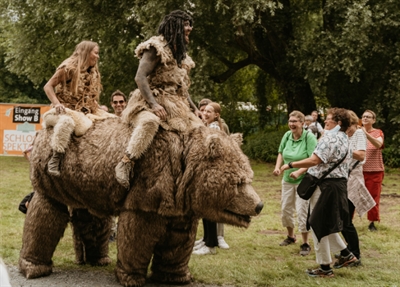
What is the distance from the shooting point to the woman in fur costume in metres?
5.94

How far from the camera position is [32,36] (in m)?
21.2

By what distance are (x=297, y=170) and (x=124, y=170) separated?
3.02m

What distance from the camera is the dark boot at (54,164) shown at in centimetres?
588

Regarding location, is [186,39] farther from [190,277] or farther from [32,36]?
[32,36]

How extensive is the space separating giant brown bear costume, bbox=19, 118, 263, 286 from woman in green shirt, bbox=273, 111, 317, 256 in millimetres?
2352

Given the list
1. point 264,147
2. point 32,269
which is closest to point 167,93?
point 32,269

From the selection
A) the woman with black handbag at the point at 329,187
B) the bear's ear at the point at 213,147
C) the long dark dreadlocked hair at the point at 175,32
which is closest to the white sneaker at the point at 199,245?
the woman with black handbag at the point at 329,187

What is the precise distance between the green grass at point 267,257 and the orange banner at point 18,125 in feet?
25.9

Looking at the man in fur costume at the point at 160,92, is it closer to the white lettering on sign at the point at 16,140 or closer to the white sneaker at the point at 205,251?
the white sneaker at the point at 205,251

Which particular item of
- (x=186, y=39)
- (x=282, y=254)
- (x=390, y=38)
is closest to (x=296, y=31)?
(x=390, y=38)

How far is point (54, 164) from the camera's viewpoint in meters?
5.91

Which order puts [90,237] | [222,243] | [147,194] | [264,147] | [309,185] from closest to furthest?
[147,194] → [309,185] → [90,237] → [222,243] → [264,147]

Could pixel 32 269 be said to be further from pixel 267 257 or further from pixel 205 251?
pixel 267 257

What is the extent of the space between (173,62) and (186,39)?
29 centimetres
